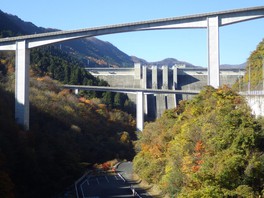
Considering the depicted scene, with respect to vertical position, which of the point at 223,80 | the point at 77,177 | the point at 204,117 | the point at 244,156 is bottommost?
the point at 77,177

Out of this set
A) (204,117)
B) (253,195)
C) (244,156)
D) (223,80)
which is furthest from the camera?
(223,80)

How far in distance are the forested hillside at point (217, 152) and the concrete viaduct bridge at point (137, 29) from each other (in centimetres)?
234

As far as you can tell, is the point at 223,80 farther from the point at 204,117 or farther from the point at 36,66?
the point at 204,117

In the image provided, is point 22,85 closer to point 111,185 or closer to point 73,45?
point 111,185

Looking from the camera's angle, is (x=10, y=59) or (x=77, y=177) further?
→ (x=10, y=59)

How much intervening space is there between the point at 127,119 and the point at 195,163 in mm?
33061

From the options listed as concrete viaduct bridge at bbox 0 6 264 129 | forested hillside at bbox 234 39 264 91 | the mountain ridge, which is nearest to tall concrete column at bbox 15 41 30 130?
concrete viaduct bridge at bbox 0 6 264 129

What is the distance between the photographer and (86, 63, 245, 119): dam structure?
56969 millimetres

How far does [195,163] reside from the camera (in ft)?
49.9

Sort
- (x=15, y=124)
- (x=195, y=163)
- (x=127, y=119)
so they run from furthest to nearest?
(x=127, y=119) → (x=15, y=124) → (x=195, y=163)

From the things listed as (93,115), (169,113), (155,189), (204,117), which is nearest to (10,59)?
(93,115)

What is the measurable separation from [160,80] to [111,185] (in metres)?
38.7

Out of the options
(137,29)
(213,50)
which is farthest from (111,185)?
(213,50)

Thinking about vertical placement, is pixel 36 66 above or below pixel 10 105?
above
